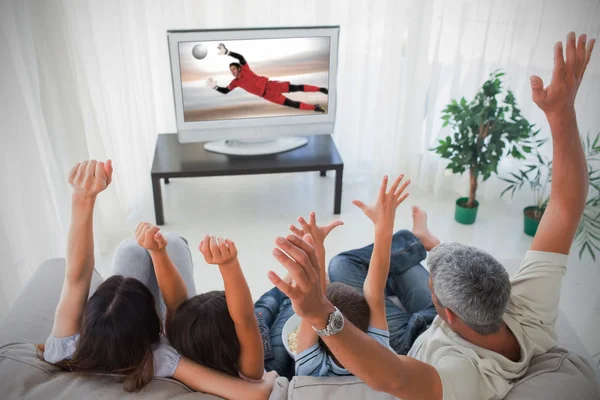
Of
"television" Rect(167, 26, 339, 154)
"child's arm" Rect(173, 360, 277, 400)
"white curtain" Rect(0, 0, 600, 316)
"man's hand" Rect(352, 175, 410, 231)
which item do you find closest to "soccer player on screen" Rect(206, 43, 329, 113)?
"television" Rect(167, 26, 339, 154)

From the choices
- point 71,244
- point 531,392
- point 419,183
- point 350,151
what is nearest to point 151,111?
point 350,151

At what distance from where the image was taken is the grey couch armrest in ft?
5.38

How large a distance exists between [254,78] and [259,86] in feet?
0.20

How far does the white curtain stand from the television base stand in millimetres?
435

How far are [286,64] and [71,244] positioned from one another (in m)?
1.98

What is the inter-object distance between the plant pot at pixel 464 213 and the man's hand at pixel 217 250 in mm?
2348

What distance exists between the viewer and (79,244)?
58.0 inches

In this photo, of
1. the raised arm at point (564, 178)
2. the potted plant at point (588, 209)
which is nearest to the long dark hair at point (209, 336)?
the raised arm at point (564, 178)

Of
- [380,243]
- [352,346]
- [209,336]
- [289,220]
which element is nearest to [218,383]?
[209,336]

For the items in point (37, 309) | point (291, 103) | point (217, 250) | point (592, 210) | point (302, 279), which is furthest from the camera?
point (291, 103)

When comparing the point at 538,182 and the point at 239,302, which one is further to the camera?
the point at 538,182

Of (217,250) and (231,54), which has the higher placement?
(231,54)

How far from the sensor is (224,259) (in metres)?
1.34

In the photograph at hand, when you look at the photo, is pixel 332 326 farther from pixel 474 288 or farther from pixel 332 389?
pixel 474 288
